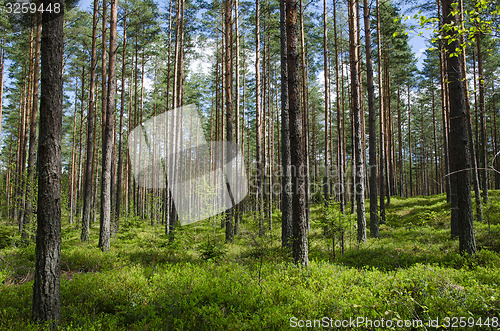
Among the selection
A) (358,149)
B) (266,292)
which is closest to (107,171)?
(266,292)

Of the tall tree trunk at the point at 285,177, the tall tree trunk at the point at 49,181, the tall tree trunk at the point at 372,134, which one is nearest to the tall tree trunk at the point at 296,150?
the tall tree trunk at the point at 285,177

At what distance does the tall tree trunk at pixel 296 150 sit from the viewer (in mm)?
6277

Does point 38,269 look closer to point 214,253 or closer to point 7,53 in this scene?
point 214,253

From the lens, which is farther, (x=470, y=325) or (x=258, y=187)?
(x=258, y=187)

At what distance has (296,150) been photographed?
21.0ft

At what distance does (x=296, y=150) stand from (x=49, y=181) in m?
4.92

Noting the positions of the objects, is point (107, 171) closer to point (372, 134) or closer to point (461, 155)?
point (372, 134)

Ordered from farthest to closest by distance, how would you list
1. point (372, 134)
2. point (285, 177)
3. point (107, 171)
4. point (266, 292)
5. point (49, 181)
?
point (372, 134) < point (107, 171) < point (285, 177) < point (266, 292) < point (49, 181)

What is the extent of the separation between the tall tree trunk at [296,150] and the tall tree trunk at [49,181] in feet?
15.4

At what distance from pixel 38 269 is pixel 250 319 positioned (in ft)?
11.1

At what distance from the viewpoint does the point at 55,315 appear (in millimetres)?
4055

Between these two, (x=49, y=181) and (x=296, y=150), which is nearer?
(x=49, y=181)

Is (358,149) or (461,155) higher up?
(358,149)

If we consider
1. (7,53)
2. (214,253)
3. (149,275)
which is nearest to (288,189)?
(214,253)
